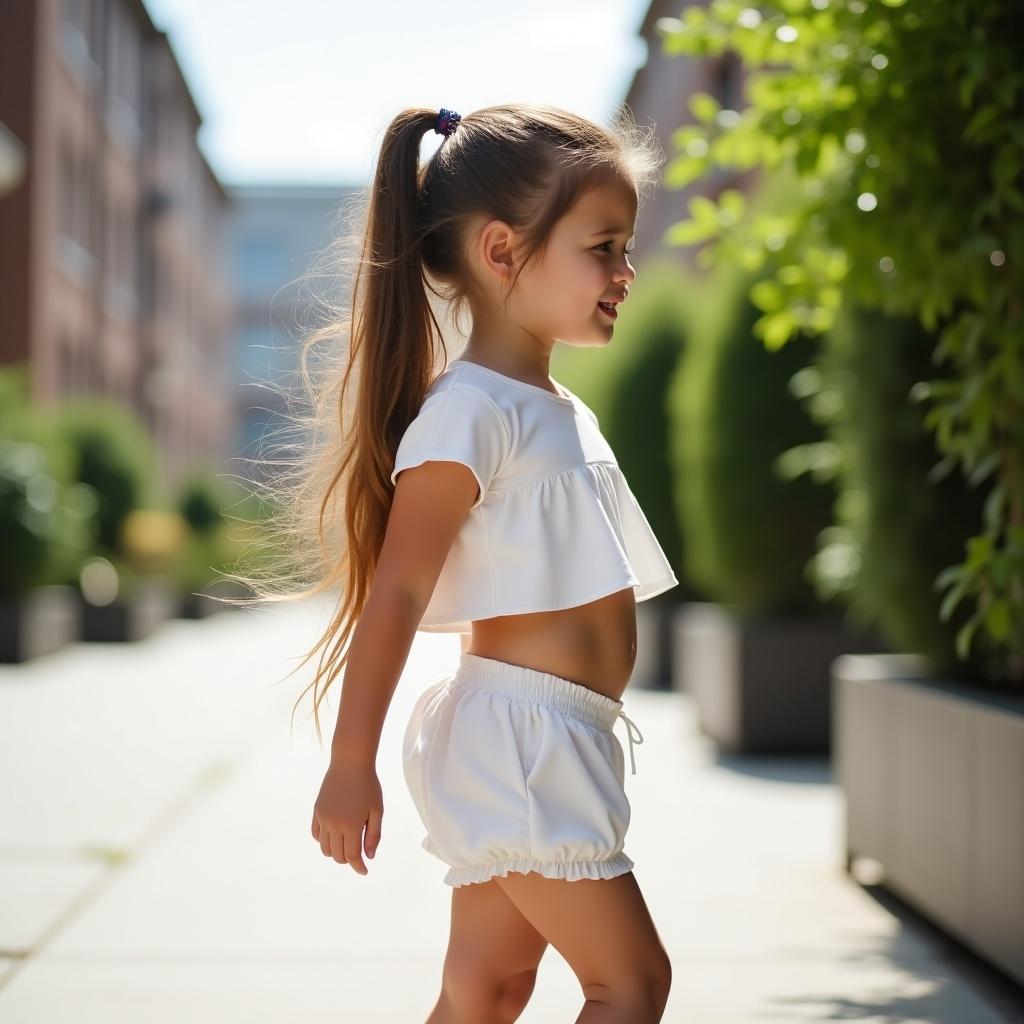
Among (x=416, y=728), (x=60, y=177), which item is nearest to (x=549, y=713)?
(x=416, y=728)

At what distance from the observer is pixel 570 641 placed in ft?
6.75

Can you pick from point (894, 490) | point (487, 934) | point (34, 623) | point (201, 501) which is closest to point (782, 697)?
point (894, 490)

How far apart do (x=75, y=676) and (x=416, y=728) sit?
31.7ft

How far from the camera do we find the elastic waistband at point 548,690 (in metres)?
2.02

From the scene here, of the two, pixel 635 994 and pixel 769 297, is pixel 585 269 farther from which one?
pixel 769 297

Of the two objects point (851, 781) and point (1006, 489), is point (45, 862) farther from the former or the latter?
point (1006, 489)

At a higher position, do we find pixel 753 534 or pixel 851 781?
pixel 753 534

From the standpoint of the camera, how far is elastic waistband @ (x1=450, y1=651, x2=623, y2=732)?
6.61 ft

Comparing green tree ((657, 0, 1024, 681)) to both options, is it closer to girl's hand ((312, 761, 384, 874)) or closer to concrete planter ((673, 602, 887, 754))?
girl's hand ((312, 761, 384, 874))

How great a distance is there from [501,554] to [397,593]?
0.18 meters

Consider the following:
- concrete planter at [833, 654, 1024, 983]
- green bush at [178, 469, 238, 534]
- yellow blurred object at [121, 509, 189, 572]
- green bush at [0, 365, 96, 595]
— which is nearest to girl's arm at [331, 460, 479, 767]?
concrete planter at [833, 654, 1024, 983]

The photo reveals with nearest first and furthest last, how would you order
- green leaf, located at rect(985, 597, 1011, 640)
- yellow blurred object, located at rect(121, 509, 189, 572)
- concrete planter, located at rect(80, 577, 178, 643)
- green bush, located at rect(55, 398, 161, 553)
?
green leaf, located at rect(985, 597, 1011, 640) < concrete planter, located at rect(80, 577, 178, 643) < green bush, located at rect(55, 398, 161, 553) < yellow blurred object, located at rect(121, 509, 189, 572)

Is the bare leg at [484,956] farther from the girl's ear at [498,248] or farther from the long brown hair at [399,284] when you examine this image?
the girl's ear at [498,248]

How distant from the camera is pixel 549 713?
1992mm
